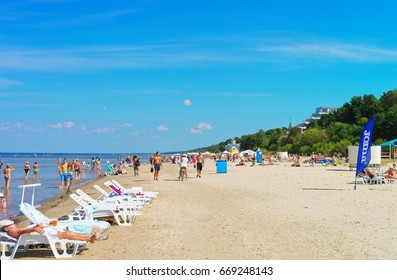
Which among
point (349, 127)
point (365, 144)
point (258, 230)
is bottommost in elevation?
point (258, 230)

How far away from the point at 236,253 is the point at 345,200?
8144 mm

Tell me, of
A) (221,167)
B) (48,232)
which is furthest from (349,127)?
(48,232)

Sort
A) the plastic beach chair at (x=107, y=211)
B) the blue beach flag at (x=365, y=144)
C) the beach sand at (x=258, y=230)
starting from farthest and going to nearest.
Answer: the blue beach flag at (x=365, y=144) < the plastic beach chair at (x=107, y=211) < the beach sand at (x=258, y=230)

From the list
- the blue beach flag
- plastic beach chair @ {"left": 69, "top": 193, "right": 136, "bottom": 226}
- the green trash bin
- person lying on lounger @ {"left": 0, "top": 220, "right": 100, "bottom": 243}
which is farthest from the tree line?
person lying on lounger @ {"left": 0, "top": 220, "right": 100, "bottom": 243}

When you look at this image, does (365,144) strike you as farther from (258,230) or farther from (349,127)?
(349,127)

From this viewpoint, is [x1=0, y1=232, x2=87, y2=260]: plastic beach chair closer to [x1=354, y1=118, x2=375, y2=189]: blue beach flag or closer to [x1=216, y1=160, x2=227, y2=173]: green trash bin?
[x1=354, y1=118, x2=375, y2=189]: blue beach flag

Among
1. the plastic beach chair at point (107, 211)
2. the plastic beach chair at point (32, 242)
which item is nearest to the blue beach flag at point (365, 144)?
the plastic beach chair at point (107, 211)

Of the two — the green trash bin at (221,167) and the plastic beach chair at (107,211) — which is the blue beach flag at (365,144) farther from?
the green trash bin at (221,167)

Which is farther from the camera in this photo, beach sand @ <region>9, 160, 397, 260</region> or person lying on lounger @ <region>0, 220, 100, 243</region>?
beach sand @ <region>9, 160, 397, 260</region>

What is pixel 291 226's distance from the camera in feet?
31.8

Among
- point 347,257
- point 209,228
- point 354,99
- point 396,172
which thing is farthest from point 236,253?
point 354,99

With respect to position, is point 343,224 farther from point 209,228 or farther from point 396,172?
point 396,172

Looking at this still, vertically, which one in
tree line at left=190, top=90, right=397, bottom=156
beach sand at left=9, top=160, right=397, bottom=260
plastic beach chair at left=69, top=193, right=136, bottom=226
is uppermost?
tree line at left=190, top=90, right=397, bottom=156

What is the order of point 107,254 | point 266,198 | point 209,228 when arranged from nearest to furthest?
1. point 107,254
2. point 209,228
3. point 266,198
